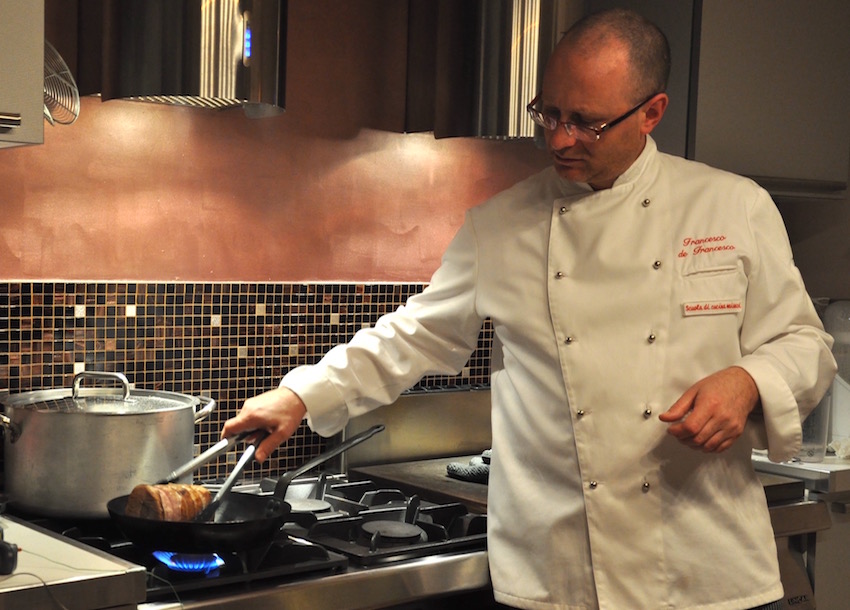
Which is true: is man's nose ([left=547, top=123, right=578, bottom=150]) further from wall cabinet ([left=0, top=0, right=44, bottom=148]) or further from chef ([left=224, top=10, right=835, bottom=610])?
wall cabinet ([left=0, top=0, right=44, bottom=148])

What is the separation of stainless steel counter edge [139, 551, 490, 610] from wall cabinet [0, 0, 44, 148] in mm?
617

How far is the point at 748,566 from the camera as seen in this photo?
1562 mm

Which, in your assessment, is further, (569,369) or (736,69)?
(736,69)

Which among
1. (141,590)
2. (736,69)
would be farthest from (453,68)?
(141,590)

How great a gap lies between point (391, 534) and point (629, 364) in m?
0.44

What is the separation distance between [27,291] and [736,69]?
4.98ft

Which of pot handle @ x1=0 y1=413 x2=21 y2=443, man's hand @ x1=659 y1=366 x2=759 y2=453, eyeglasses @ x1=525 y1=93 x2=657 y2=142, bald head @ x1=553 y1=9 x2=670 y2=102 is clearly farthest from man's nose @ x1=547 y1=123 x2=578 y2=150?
pot handle @ x1=0 y1=413 x2=21 y2=443

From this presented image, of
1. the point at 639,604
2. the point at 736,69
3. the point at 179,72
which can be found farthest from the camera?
the point at 736,69

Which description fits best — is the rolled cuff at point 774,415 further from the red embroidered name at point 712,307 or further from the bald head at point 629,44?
the bald head at point 629,44

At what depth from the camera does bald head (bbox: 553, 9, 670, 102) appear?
1531mm

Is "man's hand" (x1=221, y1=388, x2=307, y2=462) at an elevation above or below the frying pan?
above

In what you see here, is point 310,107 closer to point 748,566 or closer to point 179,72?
point 179,72

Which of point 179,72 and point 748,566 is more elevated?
point 179,72

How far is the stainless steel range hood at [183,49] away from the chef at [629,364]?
508mm
